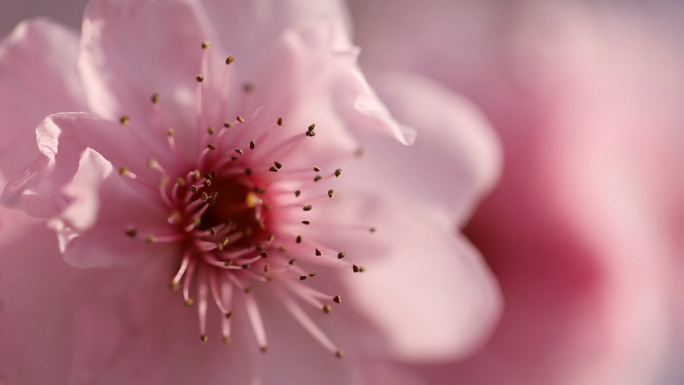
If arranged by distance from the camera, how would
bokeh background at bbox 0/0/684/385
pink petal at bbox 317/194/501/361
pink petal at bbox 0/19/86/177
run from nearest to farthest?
pink petal at bbox 0/19/86/177 → pink petal at bbox 317/194/501/361 → bokeh background at bbox 0/0/684/385

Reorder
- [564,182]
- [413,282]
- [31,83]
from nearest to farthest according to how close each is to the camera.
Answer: [31,83], [413,282], [564,182]

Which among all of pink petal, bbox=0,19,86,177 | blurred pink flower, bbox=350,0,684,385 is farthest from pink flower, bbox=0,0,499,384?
blurred pink flower, bbox=350,0,684,385

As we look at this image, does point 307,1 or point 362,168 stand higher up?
point 307,1

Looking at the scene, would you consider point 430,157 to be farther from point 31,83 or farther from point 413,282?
point 31,83

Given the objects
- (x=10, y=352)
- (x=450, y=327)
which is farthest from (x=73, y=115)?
(x=450, y=327)

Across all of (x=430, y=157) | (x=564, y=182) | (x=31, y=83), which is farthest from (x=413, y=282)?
(x=31, y=83)

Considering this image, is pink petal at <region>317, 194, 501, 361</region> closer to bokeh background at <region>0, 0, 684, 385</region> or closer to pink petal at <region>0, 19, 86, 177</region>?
bokeh background at <region>0, 0, 684, 385</region>

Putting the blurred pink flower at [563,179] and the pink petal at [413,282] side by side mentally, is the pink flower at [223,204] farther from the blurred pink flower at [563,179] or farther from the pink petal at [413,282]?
the blurred pink flower at [563,179]

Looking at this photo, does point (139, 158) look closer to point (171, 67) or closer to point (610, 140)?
point (171, 67)
